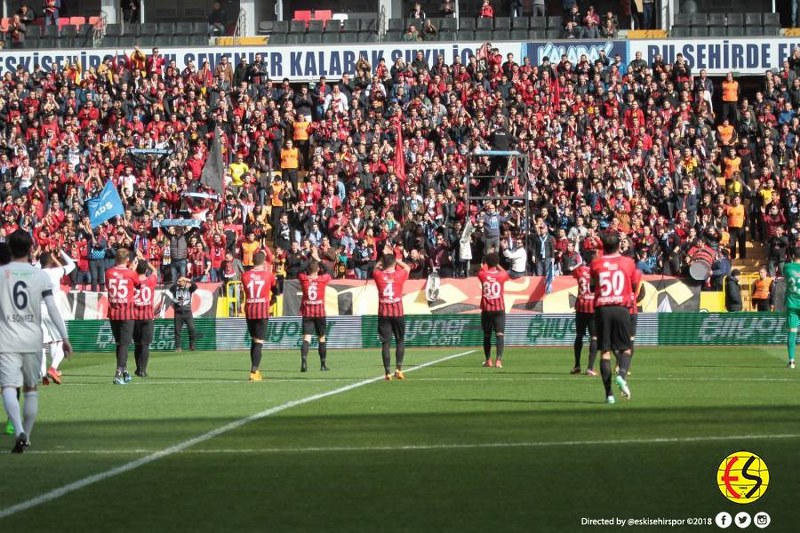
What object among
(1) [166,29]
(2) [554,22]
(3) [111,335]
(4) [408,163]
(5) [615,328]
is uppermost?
(1) [166,29]

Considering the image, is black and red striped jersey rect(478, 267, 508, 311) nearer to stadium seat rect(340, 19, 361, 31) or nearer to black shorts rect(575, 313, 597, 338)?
black shorts rect(575, 313, 597, 338)

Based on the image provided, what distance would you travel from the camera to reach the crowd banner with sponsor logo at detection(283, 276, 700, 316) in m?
34.4

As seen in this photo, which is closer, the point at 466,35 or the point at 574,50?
the point at 574,50

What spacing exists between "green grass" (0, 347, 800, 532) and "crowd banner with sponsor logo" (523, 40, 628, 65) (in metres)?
24.2

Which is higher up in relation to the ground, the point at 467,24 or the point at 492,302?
the point at 467,24

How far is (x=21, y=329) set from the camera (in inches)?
512

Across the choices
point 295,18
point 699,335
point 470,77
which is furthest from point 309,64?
point 699,335

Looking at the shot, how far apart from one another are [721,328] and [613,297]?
17050mm

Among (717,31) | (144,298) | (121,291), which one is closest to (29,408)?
(121,291)

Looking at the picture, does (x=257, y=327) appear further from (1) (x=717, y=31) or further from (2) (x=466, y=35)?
(1) (x=717, y=31)

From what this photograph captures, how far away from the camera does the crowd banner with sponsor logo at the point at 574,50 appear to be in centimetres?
4462

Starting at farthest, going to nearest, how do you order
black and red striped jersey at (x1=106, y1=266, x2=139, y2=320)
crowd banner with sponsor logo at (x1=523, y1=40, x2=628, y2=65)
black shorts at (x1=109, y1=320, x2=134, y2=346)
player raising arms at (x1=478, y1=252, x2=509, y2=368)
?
1. crowd banner with sponsor logo at (x1=523, y1=40, x2=628, y2=65)
2. player raising arms at (x1=478, y1=252, x2=509, y2=368)
3. black shorts at (x1=109, y1=320, x2=134, y2=346)
4. black and red striped jersey at (x1=106, y1=266, x2=139, y2=320)

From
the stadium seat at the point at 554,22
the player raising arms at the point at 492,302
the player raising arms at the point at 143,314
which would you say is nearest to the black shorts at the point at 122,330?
the player raising arms at the point at 143,314

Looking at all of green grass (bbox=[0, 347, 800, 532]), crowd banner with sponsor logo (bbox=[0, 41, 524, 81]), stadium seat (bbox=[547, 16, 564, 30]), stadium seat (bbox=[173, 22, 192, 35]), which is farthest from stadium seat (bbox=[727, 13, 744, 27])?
green grass (bbox=[0, 347, 800, 532])
